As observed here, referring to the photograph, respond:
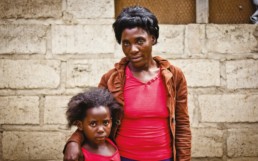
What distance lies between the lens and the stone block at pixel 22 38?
10.8 ft

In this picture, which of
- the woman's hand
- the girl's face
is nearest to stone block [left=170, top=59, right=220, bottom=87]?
the girl's face

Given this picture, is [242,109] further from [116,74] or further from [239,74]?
[116,74]

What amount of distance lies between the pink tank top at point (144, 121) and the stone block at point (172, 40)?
1138mm

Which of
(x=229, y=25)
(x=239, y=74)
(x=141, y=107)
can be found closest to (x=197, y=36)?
(x=229, y=25)

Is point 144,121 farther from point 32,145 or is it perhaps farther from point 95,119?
point 32,145

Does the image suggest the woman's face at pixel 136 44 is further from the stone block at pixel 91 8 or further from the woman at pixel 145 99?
the stone block at pixel 91 8

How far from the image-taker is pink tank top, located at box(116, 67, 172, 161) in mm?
2199

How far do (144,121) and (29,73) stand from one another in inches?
61.0

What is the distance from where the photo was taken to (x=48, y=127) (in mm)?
3322

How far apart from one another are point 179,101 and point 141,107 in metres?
0.29

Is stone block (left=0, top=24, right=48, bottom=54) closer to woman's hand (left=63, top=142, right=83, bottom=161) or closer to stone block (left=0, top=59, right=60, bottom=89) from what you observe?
stone block (left=0, top=59, right=60, bottom=89)

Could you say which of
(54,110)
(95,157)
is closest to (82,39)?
(54,110)

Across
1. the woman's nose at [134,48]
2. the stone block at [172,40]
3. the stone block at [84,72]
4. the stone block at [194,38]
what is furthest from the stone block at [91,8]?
the woman's nose at [134,48]

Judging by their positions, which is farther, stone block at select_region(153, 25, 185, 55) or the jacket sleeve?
stone block at select_region(153, 25, 185, 55)
